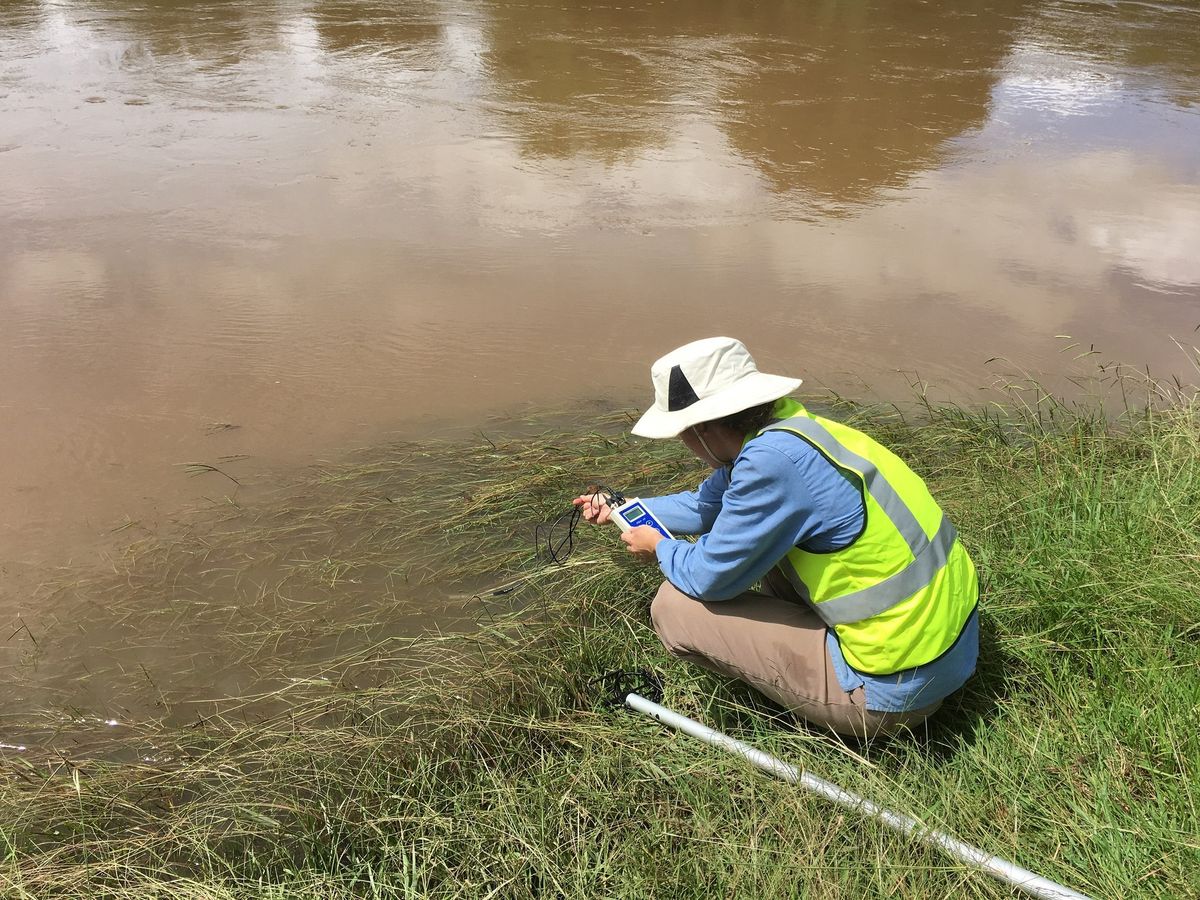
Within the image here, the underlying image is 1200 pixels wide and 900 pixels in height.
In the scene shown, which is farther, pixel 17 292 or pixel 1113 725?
pixel 17 292

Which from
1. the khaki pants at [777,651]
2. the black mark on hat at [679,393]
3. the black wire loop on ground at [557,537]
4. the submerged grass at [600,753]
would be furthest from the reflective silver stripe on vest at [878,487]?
the black wire loop on ground at [557,537]

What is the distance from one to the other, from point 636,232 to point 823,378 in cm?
206

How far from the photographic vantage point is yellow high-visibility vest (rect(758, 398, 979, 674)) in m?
2.00

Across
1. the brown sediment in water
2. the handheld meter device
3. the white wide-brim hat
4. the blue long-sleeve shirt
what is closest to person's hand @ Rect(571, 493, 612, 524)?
the handheld meter device

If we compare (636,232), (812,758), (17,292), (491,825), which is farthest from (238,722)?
(636,232)

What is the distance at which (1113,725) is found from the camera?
2.23 metres

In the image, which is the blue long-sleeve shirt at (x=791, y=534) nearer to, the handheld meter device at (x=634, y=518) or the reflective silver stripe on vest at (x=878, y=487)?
the reflective silver stripe on vest at (x=878, y=487)

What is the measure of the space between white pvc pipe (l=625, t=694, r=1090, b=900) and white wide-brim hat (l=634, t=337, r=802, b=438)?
2.46 ft

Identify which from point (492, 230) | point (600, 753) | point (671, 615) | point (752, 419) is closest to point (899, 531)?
point (752, 419)

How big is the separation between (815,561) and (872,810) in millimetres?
545

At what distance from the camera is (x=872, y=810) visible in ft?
6.64

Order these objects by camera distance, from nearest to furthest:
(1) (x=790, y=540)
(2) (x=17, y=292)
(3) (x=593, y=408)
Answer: (1) (x=790, y=540), (3) (x=593, y=408), (2) (x=17, y=292)

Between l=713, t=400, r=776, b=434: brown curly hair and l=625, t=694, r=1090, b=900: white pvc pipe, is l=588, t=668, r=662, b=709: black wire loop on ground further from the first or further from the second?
l=713, t=400, r=776, b=434: brown curly hair

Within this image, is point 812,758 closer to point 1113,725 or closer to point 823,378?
point 1113,725
